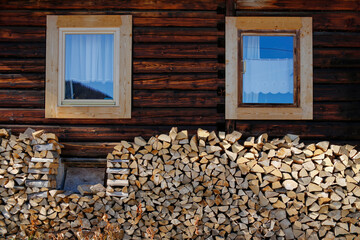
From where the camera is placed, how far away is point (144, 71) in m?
6.47

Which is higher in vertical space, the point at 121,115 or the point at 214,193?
the point at 121,115

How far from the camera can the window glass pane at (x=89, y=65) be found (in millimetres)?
6578

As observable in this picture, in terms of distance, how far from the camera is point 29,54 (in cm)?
652

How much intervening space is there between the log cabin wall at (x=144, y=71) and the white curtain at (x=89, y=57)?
41 cm

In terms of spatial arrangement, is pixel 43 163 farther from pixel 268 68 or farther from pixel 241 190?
pixel 268 68

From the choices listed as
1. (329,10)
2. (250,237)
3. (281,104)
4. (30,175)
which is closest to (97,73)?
(30,175)

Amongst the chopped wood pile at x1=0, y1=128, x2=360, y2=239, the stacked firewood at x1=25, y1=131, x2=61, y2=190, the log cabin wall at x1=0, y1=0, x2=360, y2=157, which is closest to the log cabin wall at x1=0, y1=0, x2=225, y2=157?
the log cabin wall at x1=0, y1=0, x2=360, y2=157

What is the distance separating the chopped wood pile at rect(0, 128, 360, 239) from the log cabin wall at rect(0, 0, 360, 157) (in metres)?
0.63

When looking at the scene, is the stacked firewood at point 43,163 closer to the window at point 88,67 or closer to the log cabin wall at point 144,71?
the log cabin wall at point 144,71

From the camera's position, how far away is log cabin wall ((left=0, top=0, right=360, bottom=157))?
21.1ft

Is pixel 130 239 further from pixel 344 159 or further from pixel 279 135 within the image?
pixel 344 159

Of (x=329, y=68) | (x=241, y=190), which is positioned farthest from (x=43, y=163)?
(x=329, y=68)

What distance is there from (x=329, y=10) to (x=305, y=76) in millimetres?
1222

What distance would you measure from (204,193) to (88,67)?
9.50 ft
